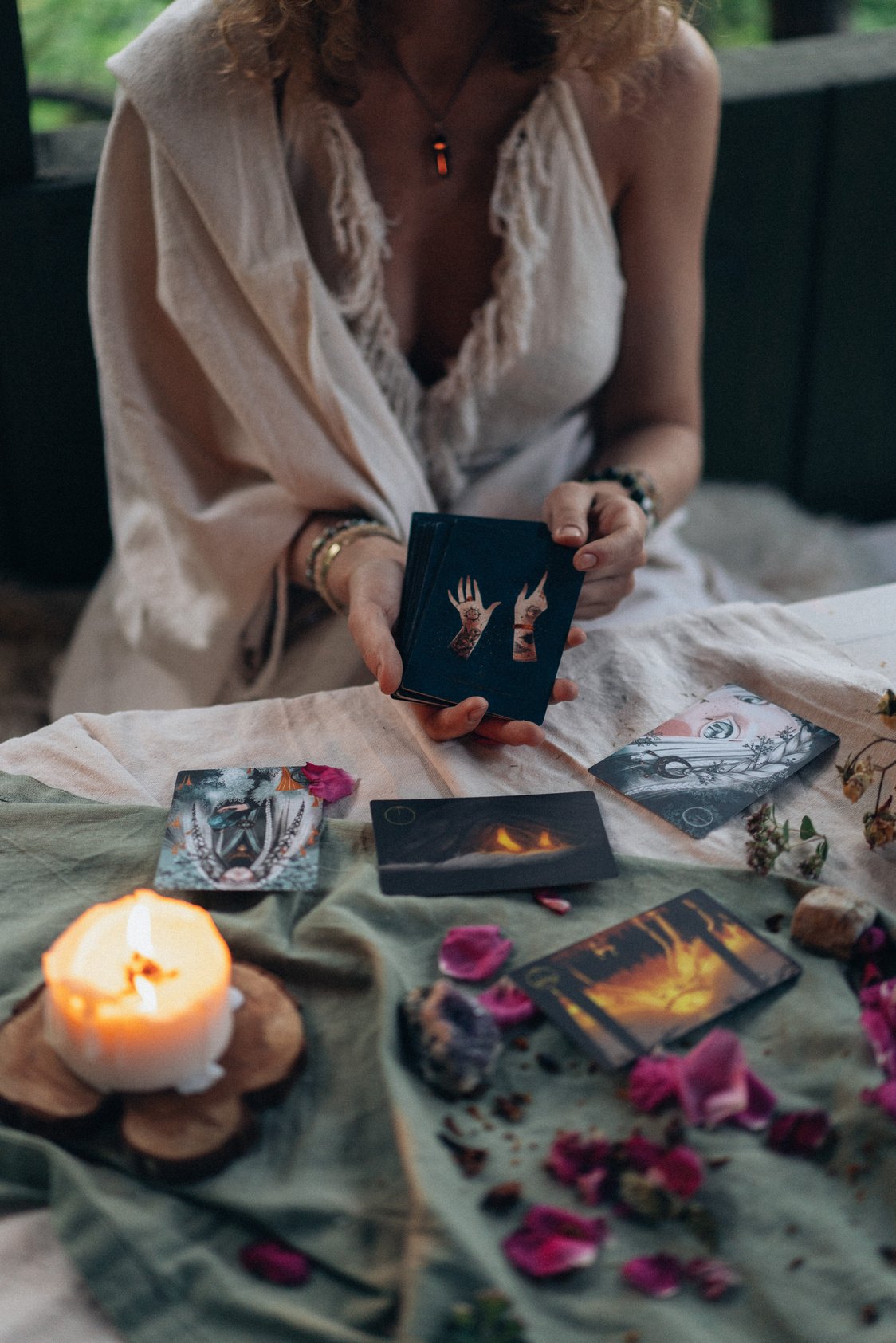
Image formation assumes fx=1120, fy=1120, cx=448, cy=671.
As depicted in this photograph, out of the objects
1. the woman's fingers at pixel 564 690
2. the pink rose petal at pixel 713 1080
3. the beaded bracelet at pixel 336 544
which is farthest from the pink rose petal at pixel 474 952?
the beaded bracelet at pixel 336 544

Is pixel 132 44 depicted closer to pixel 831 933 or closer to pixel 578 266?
pixel 578 266

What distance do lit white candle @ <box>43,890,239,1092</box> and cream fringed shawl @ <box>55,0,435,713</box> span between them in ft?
2.08

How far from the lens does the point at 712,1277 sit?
1.55ft

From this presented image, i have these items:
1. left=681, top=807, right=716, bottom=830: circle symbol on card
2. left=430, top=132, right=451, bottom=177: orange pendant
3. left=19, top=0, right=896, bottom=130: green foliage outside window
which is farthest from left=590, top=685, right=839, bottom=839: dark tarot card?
left=19, top=0, right=896, bottom=130: green foliage outside window

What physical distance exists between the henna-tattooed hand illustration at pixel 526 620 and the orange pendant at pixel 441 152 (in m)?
0.55

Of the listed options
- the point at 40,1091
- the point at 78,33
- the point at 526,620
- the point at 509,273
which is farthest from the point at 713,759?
the point at 78,33

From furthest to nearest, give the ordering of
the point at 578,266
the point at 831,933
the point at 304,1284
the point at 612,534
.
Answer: the point at 578,266 < the point at 612,534 < the point at 831,933 < the point at 304,1284

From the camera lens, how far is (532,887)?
0.68 metres

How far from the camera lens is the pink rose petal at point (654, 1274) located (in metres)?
0.47

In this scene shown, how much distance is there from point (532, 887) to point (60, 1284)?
0.32 meters

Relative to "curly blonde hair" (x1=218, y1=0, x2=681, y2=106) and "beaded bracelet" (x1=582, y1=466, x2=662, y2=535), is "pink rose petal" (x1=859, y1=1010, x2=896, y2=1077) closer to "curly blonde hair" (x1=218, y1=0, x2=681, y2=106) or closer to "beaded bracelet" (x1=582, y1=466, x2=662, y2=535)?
"beaded bracelet" (x1=582, y1=466, x2=662, y2=535)

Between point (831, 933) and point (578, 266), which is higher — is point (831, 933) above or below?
below

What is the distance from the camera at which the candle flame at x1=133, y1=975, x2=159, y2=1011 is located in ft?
1.69

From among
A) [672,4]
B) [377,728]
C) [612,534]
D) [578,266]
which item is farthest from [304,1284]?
[672,4]
